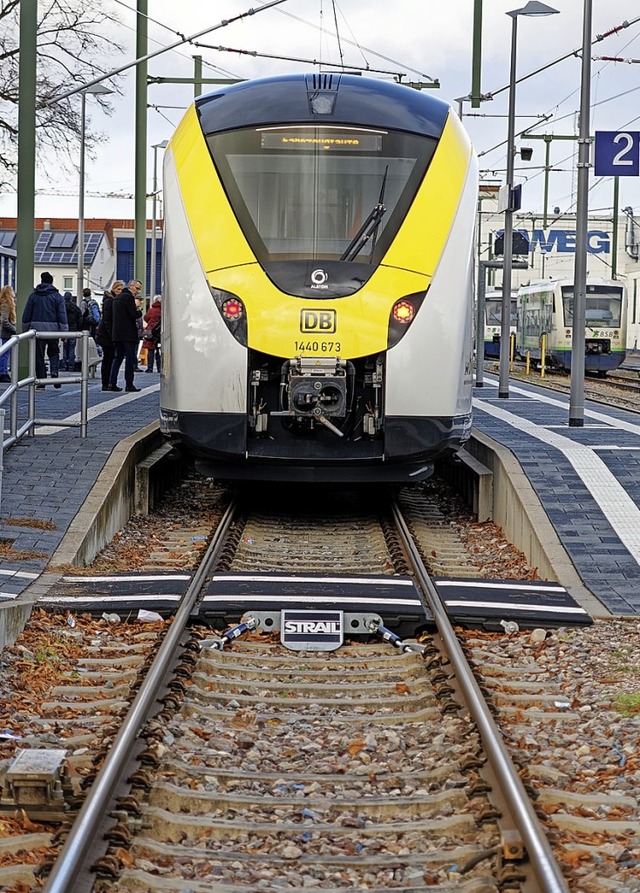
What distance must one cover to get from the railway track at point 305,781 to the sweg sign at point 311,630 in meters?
0.08

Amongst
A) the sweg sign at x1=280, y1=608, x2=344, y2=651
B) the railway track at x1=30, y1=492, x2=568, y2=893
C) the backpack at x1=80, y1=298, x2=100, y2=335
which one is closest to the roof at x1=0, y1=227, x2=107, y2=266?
the backpack at x1=80, y1=298, x2=100, y2=335

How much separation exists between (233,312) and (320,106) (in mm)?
1956

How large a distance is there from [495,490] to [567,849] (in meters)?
8.07

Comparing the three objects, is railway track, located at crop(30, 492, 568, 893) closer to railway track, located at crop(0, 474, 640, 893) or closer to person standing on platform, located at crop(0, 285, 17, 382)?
railway track, located at crop(0, 474, 640, 893)

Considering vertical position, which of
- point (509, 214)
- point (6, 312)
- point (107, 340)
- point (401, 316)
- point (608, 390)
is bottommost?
point (608, 390)

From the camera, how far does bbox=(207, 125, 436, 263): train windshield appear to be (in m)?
11.1

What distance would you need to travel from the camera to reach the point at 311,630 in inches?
301

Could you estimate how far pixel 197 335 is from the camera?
10852 millimetres

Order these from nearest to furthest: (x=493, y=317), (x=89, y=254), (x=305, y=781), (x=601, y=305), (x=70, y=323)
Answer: (x=305, y=781)
(x=70, y=323)
(x=601, y=305)
(x=493, y=317)
(x=89, y=254)

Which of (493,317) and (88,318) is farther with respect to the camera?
(493,317)

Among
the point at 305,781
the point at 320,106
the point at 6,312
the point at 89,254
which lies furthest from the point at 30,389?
the point at 89,254

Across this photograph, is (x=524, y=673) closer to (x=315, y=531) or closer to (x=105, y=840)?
(x=105, y=840)

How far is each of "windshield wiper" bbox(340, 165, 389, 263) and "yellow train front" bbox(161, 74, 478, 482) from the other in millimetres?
11

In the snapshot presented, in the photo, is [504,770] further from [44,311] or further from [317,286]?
[44,311]
